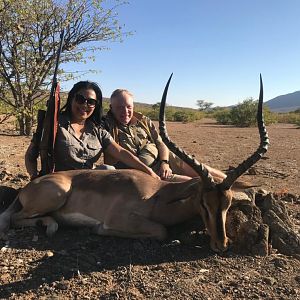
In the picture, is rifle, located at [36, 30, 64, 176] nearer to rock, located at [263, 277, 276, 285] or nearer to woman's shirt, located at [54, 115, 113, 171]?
woman's shirt, located at [54, 115, 113, 171]

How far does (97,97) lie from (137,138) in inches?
44.0

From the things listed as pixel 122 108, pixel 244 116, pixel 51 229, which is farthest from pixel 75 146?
pixel 244 116

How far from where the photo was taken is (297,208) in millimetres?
7250

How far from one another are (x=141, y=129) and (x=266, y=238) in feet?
11.4

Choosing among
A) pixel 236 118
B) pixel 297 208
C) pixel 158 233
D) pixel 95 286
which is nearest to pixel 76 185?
pixel 158 233

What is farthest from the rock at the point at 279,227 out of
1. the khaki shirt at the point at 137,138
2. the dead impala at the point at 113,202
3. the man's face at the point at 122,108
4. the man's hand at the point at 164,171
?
the man's face at the point at 122,108

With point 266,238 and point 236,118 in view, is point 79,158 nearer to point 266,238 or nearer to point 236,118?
point 266,238

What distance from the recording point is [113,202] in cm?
584

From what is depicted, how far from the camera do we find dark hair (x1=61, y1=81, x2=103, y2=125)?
7066 millimetres

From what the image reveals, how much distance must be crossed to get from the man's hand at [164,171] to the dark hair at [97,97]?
1287 mm

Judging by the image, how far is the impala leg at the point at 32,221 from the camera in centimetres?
573

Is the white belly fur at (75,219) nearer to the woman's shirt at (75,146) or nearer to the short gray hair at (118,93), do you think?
the woman's shirt at (75,146)

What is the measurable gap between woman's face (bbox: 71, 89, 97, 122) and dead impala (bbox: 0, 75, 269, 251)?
3.56 ft

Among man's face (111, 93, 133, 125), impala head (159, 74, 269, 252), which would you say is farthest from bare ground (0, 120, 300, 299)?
man's face (111, 93, 133, 125)
